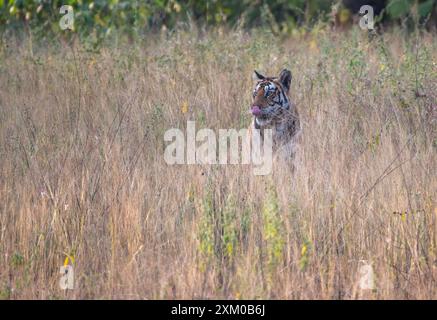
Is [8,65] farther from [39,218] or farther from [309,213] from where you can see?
[309,213]

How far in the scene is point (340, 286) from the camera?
14.9 feet

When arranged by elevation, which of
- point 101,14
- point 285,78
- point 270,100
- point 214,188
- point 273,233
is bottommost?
point 273,233

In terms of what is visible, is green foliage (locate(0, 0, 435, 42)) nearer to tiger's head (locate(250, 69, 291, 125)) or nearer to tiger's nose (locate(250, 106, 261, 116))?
tiger's head (locate(250, 69, 291, 125))

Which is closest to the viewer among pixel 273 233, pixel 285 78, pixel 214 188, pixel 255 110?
pixel 273 233

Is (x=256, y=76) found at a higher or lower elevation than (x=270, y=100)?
higher

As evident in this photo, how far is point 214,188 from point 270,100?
5.23 feet

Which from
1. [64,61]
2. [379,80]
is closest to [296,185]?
[379,80]

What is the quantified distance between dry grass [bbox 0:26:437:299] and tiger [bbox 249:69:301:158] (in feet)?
0.53

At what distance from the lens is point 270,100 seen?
266 inches

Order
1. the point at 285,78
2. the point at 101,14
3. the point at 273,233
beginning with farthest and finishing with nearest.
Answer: the point at 101,14 < the point at 285,78 < the point at 273,233

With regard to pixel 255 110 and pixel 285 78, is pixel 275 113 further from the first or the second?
pixel 285 78

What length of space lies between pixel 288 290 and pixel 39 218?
176cm

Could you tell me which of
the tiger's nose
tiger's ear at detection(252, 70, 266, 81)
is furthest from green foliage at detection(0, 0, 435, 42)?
the tiger's nose

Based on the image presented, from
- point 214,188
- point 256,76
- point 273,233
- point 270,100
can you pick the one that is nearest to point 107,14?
point 256,76
